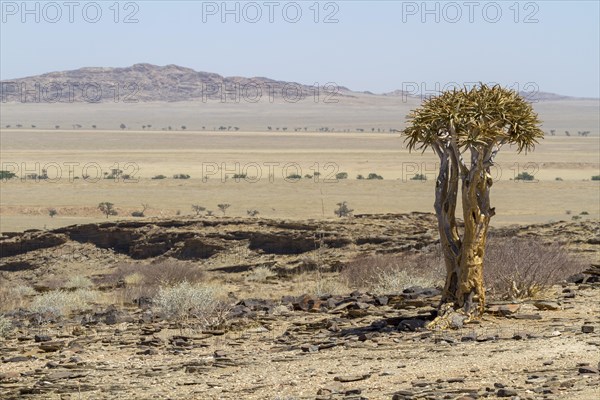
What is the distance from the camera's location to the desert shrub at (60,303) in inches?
651

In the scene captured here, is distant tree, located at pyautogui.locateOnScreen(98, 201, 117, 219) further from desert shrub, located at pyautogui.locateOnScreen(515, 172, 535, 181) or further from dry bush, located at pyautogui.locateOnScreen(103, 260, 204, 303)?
desert shrub, located at pyautogui.locateOnScreen(515, 172, 535, 181)

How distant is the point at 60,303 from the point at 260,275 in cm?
615

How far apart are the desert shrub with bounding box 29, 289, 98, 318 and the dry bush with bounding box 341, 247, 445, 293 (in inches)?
198

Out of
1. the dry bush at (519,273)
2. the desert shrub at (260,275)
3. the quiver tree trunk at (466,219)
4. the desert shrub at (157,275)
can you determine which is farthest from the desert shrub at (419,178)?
the quiver tree trunk at (466,219)

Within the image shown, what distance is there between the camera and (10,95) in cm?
→ 17875

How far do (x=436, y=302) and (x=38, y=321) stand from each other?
238 inches

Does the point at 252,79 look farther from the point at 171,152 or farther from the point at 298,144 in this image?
the point at 171,152

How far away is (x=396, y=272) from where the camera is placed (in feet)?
58.5

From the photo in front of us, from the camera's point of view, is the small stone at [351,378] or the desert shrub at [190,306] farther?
the desert shrub at [190,306]

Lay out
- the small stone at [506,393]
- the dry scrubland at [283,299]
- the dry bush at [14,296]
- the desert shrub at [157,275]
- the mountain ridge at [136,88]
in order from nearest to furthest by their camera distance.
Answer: the small stone at [506,393], the dry scrubland at [283,299], the dry bush at [14,296], the desert shrub at [157,275], the mountain ridge at [136,88]

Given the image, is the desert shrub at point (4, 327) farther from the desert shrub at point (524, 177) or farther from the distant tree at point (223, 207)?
the desert shrub at point (524, 177)

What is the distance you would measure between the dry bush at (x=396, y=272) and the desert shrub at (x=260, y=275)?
181 centimetres

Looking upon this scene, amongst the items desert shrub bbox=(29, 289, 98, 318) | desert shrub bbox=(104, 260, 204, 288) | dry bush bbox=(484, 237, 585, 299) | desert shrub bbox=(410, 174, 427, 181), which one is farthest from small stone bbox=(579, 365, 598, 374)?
desert shrub bbox=(410, 174, 427, 181)

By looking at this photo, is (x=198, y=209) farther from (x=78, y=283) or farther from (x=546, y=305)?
(x=546, y=305)
